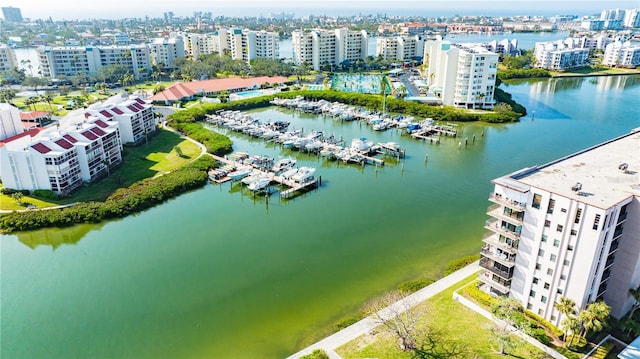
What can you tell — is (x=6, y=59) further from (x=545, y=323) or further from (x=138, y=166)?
(x=545, y=323)

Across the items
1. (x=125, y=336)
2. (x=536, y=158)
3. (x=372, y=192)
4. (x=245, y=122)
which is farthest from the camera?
(x=245, y=122)

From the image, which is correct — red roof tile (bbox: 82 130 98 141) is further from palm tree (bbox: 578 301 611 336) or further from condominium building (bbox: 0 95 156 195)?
palm tree (bbox: 578 301 611 336)

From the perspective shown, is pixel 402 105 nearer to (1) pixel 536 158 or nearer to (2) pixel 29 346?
(1) pixel 536 158

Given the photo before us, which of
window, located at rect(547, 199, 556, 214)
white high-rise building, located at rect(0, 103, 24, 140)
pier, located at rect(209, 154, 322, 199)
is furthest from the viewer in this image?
white high-rise building, located at rect(0, 103, 24, 140)

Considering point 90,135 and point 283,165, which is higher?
point 90,135

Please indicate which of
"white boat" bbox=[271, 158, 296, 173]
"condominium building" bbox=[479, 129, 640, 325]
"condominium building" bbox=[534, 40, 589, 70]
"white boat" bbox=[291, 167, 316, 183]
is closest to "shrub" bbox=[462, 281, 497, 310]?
"condominium building" bbox=[479, 129, 640, 325]

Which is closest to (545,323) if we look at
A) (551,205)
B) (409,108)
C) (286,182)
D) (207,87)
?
(551,205)

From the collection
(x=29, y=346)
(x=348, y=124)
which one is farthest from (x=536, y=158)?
(x=29, y=346)
